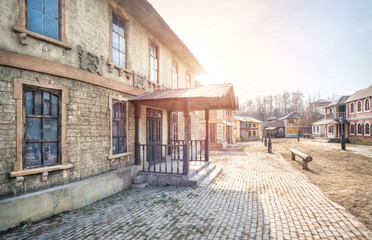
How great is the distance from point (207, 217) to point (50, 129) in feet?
14.4

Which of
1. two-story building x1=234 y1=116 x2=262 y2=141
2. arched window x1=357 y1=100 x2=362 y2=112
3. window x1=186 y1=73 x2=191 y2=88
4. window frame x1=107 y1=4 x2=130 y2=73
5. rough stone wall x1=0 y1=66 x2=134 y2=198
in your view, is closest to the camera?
rough stone wall x1=0 y1=66 x2=134 y2=198

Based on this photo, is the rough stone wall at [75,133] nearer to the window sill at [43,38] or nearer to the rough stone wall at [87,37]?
the rough stone wall at [87,37]

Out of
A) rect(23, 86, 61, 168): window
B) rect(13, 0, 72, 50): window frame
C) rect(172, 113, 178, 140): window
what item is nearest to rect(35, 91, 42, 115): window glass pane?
rect(23, 86, 61, 168): window

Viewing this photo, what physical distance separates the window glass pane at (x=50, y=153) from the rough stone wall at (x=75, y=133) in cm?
26

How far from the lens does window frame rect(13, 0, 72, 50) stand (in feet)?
13.2

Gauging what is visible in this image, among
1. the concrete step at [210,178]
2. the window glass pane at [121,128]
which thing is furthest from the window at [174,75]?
the concrete step at [210,178]

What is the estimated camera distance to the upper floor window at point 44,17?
4.30m

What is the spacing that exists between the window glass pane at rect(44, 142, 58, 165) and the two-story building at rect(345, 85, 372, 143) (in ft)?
102

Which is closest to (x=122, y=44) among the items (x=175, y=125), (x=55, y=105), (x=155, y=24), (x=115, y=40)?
(x=115, y=40)

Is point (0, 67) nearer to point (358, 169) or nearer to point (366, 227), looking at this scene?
point (366, 227)

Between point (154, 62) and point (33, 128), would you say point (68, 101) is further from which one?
point (154, 62)

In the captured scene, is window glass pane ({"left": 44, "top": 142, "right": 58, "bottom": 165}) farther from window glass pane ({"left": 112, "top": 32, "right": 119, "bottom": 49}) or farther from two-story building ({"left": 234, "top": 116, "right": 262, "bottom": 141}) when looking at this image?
two-story building ({"left": 234, "top": 116, "right": 262, "bottom": 141})

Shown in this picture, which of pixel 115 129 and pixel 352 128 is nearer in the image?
pixel 115 129

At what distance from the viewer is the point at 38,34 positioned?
4.31m
